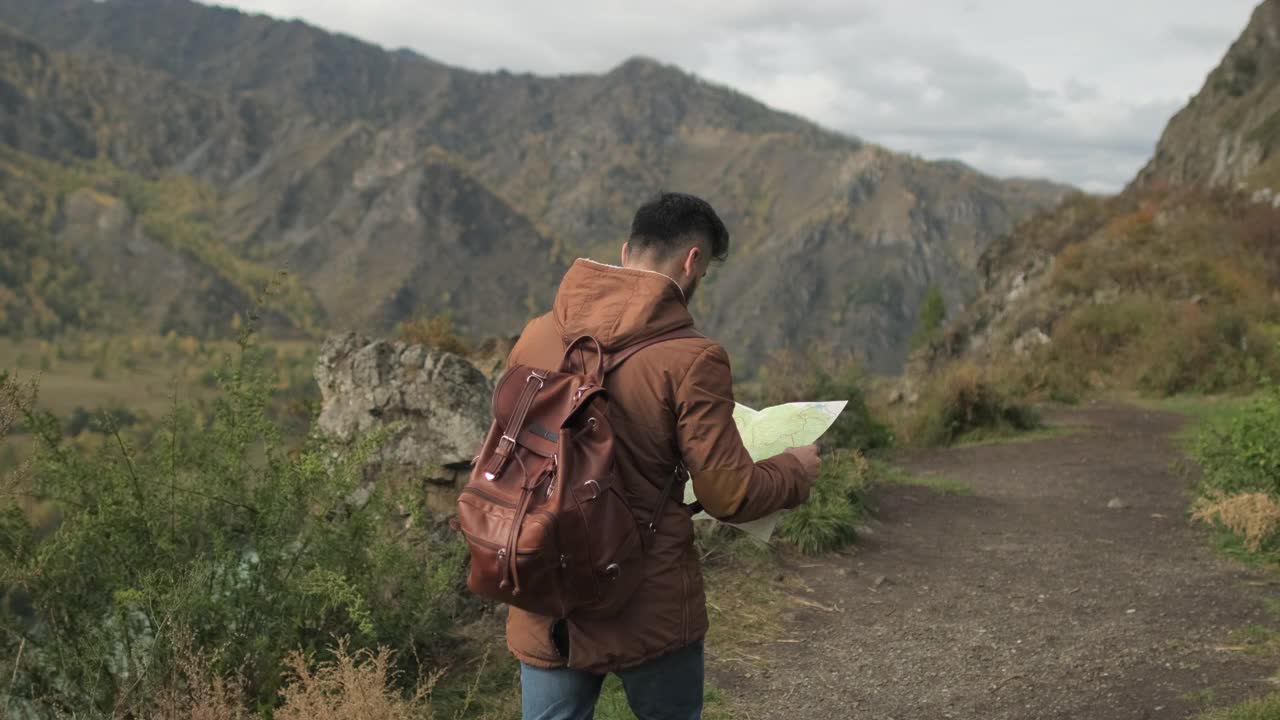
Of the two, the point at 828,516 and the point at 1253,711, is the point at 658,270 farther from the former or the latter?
the point at 828,516

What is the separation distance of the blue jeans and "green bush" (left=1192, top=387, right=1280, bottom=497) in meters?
5.27

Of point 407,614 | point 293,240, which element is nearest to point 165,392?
point 407,614

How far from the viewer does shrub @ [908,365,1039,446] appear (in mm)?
11320

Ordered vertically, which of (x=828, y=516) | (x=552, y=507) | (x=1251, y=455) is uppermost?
(x=552, y=507)

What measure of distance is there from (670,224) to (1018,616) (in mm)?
4101

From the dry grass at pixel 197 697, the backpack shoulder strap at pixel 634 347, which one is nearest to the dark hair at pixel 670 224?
the backpack shoulder strap at pixel 634 347

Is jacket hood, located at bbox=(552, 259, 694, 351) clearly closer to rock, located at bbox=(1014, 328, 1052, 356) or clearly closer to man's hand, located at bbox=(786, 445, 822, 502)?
man's hand, located at bbox=(786, 445, 822, 502)

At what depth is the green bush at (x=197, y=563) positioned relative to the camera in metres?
3.76

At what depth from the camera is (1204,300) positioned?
16156 mm

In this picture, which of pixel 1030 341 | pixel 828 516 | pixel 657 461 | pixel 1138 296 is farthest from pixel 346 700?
pixel 1138 296

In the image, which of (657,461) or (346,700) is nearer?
(657,461)

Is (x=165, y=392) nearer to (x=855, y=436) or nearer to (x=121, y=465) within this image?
(x=121, y=465)

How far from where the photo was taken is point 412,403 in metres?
6.23

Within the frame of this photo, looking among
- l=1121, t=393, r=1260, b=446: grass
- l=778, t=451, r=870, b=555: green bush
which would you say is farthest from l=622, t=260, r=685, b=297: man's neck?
l=1121, t=393, r=1260, b=446: grass
